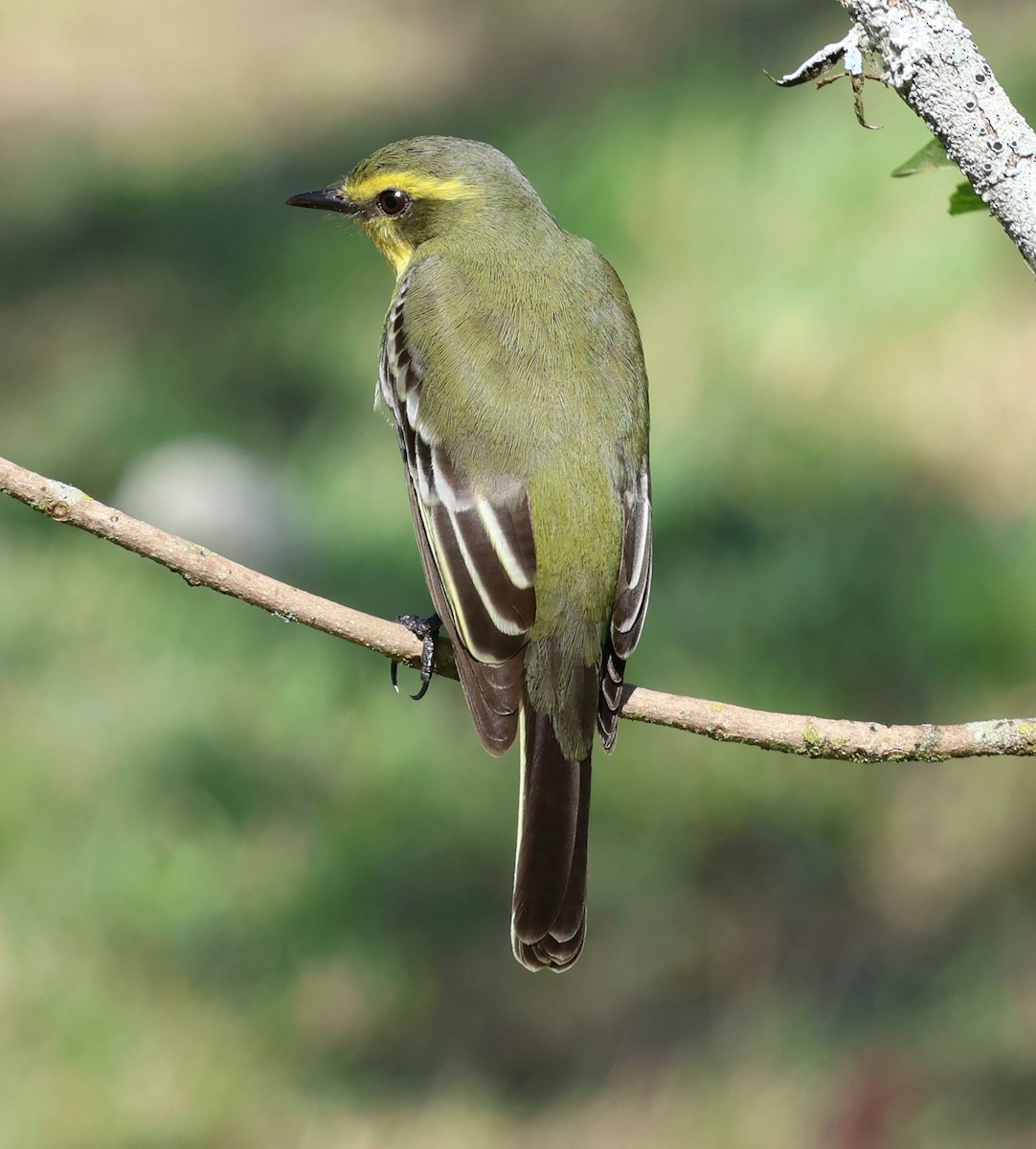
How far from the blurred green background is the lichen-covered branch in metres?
3.15

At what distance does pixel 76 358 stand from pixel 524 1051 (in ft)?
17.7

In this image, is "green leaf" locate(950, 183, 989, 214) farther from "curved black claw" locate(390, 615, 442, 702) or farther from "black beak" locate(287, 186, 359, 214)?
"black beak" locate(287, 186, 359, 214)

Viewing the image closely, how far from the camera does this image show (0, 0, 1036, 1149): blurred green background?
16.7 feet

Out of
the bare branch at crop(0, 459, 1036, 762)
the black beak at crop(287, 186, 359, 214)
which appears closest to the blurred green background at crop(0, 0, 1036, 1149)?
the black beak at crop(287, 186, 359, 214)

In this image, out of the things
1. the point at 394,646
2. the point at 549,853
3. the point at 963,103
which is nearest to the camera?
the point at 963,103

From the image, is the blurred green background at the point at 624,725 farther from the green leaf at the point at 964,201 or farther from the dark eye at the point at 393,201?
the green leaf at the point at 964,201

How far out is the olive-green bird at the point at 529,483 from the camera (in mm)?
3680

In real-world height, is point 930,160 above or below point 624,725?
below

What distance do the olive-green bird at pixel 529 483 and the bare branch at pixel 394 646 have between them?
54 cm

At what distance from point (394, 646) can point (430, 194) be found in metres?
1.99

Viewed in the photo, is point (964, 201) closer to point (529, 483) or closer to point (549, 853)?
point (529, 483)

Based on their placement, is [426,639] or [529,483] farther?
[529,483]

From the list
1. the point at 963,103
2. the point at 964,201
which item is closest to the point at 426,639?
the point at 964,201

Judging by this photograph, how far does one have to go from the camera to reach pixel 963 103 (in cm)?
204
